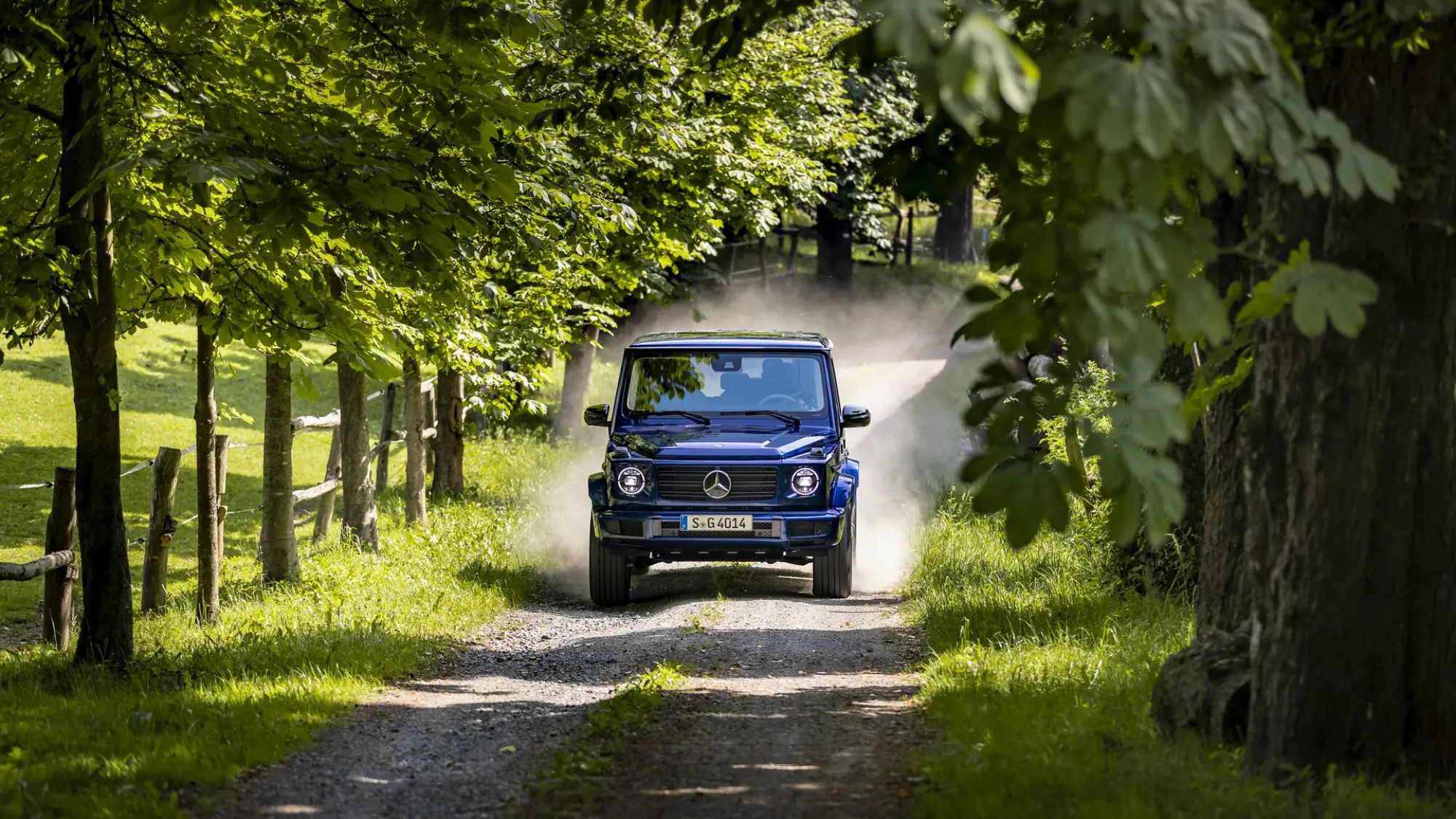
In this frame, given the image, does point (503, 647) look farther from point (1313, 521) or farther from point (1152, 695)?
point (1313, 521)

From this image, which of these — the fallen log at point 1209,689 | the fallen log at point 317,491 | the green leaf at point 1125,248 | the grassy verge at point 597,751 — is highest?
the green leaf at point 1125,248

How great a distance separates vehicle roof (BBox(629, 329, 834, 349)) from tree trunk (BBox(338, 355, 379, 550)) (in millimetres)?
2747

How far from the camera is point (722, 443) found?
39.2ft

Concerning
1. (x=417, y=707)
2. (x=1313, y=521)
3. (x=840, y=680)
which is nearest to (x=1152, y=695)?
(x=1313, y=521)

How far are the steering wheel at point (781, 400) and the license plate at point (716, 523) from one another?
1372mm

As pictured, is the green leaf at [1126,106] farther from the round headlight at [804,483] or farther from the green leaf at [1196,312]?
the round headlight at [804,483]

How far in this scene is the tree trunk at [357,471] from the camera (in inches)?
543

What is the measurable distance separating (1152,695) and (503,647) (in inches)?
198

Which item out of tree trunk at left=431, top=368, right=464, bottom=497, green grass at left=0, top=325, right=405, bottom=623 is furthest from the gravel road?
tree trunk at left=431, top=368, right=464, bottom=497

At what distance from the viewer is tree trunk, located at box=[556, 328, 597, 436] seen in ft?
78.4

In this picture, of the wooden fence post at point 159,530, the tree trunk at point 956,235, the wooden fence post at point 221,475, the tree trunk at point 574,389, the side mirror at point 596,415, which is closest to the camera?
the wooden fence post at point 159,530

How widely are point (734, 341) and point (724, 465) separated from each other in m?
1.49

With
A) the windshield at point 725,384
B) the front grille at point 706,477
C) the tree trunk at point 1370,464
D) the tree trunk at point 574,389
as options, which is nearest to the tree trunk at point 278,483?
the windshield at point 725,384

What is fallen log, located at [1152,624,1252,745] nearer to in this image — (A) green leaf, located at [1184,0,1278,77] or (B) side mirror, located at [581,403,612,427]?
(A) green leaf, located at [1184,0,1278,77]
